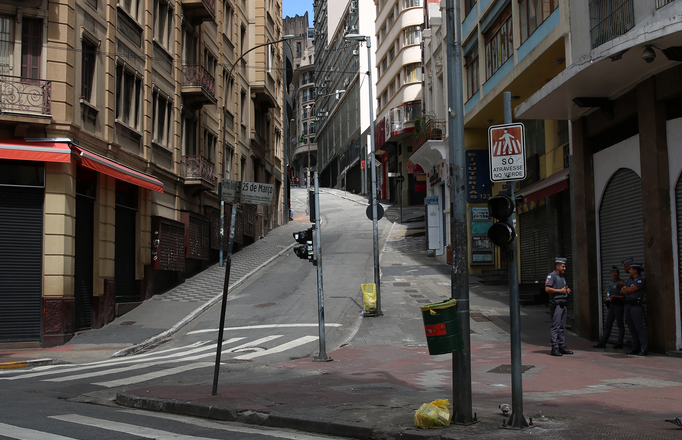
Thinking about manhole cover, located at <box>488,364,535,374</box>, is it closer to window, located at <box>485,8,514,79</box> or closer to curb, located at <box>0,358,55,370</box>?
curb, located at <box>0,358,55,370</box>

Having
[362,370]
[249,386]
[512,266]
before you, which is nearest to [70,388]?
[249,386]

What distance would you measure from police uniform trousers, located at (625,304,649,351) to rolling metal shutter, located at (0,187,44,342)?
1420 centimetres

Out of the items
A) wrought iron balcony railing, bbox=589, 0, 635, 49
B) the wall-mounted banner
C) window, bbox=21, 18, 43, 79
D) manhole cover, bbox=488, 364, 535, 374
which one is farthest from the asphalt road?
wrought iron balcony railing, bbox=589, 0, 635, 49

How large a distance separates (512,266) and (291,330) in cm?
1157

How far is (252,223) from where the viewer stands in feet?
119

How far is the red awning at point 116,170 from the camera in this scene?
55.6 ft

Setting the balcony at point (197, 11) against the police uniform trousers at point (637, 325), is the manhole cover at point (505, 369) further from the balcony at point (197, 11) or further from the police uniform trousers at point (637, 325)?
the balcony at point (197, 11)

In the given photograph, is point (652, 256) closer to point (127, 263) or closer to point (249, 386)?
point (249, 386)

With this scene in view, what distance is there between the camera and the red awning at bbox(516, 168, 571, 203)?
54.1 feet

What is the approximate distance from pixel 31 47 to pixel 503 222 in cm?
1511

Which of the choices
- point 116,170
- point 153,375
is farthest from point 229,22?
point 153,375

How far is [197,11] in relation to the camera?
2767 centimetres

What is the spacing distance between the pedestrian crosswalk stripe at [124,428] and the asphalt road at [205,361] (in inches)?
0.4

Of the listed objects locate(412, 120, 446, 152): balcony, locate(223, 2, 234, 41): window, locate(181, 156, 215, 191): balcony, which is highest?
locate(223, 2, 234, 41): window
